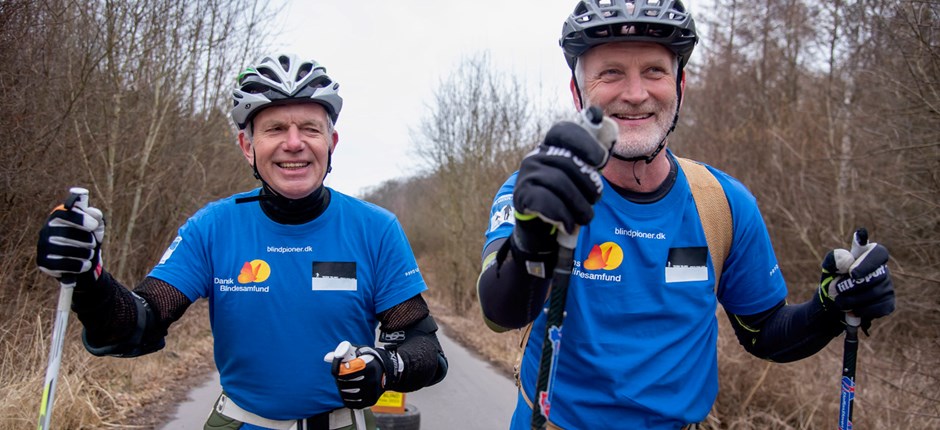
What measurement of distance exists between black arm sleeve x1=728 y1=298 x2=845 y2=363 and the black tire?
12.9 ft

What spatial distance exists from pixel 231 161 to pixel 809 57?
42.6 feet

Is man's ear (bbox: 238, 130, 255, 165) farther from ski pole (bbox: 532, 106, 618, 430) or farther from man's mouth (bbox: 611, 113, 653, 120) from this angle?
ski pole (bbox: 532, 106, 618, 430)

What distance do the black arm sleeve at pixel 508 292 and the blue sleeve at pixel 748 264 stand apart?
0.83 m

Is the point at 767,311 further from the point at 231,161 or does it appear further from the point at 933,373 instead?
the point at 231,161

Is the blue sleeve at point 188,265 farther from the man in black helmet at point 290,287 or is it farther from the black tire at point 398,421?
the black tire at point 398,421

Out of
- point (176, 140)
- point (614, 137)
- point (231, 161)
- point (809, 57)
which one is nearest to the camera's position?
point (614, 137)

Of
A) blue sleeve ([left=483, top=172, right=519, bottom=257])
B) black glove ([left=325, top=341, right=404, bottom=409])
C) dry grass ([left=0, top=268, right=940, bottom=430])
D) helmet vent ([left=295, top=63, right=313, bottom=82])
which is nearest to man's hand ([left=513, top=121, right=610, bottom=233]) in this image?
blue sleeve ([left=483, top=172, right=519, bottom=257])

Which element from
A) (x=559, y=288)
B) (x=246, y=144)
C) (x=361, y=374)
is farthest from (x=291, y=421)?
(x=559, y=288)

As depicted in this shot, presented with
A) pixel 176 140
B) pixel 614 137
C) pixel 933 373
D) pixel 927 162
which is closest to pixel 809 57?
pixel 927 162

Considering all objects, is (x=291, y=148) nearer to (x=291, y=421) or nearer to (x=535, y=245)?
(x=291, y=421)

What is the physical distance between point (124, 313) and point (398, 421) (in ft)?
12.5

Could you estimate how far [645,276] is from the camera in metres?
2.28

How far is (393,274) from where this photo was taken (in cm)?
304

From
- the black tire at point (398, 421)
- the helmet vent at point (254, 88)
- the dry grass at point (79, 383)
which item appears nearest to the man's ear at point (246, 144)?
the helmet vent at point (254, 88)
